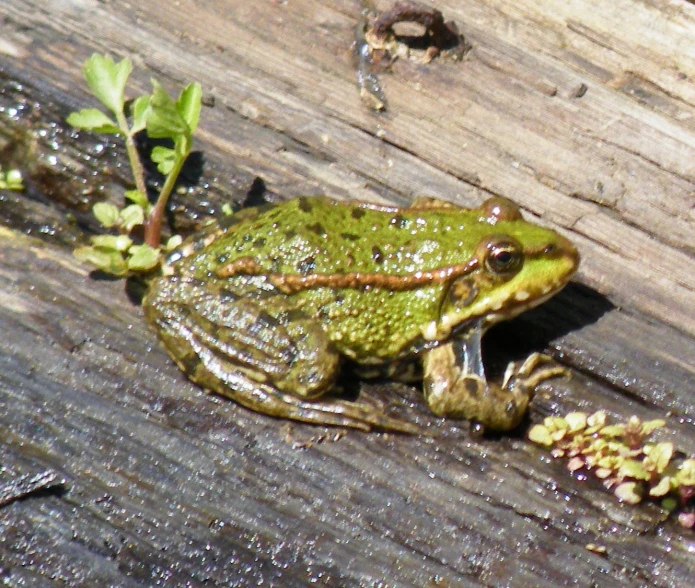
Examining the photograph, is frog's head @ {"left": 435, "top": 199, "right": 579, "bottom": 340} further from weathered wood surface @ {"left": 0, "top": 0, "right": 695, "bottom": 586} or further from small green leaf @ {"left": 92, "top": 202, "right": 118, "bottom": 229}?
small green leaf @ {"left": 92, "top": 202, "right": 118, "bottom": 229}

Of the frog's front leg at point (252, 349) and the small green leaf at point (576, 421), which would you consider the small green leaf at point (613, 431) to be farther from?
the frog's front leg at point (252, 349)

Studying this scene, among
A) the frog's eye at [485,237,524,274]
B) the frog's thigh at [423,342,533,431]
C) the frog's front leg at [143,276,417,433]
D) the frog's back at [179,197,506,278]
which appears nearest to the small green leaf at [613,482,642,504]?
the frog's thigh at [423,342,533,431]

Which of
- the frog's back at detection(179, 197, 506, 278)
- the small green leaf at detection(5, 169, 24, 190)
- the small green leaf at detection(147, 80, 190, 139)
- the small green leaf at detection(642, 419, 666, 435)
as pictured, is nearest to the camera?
the small green leaf at detection(642, 419, 666, 435)

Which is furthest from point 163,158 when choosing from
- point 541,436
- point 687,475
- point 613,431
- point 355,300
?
point 687,475

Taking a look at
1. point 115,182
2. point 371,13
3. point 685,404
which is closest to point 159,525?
point 115,182

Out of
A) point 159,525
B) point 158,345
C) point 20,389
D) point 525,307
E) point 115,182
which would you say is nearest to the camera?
point 159,525

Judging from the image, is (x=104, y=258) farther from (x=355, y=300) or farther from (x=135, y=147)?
(x=355, y=300)

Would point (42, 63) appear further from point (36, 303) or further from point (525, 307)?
point (525, 307)
